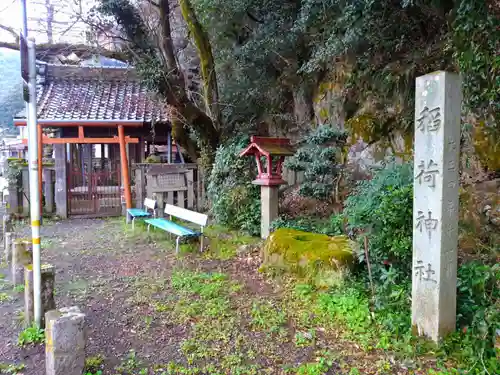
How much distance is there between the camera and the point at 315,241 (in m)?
5.68

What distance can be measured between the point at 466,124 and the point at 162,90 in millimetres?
6463

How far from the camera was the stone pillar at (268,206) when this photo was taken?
7227mm

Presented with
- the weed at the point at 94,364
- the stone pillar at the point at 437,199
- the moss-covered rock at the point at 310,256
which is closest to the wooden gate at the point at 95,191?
the moss-covered rock at the point at 310,256

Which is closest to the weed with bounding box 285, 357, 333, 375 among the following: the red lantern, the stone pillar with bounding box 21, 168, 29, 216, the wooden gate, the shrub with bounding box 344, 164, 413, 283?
the shrub with bounding box 344, 164, 413, 283

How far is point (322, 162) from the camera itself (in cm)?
677

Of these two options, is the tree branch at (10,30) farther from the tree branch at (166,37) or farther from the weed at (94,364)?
the weed at (94,364)

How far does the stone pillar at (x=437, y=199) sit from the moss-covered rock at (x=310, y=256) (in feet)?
4.53

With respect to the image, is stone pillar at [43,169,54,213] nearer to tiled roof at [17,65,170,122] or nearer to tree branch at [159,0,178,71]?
tiled roof at [17,65,170,122]

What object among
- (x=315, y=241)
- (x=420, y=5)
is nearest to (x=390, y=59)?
(x=420, y=5)

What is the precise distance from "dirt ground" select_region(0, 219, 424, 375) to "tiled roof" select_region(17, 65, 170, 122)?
561 centimetres

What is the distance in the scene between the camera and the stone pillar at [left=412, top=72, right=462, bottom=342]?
3.42 m

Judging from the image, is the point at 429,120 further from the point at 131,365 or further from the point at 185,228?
the point at 185,228

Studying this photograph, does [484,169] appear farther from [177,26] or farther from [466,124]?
[177,26]

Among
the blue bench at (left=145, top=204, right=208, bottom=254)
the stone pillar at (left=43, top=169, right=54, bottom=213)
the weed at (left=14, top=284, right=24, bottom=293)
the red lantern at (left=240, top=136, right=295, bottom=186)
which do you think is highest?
the red lantern at (left=240, top=136, right=295, bottom=186)
